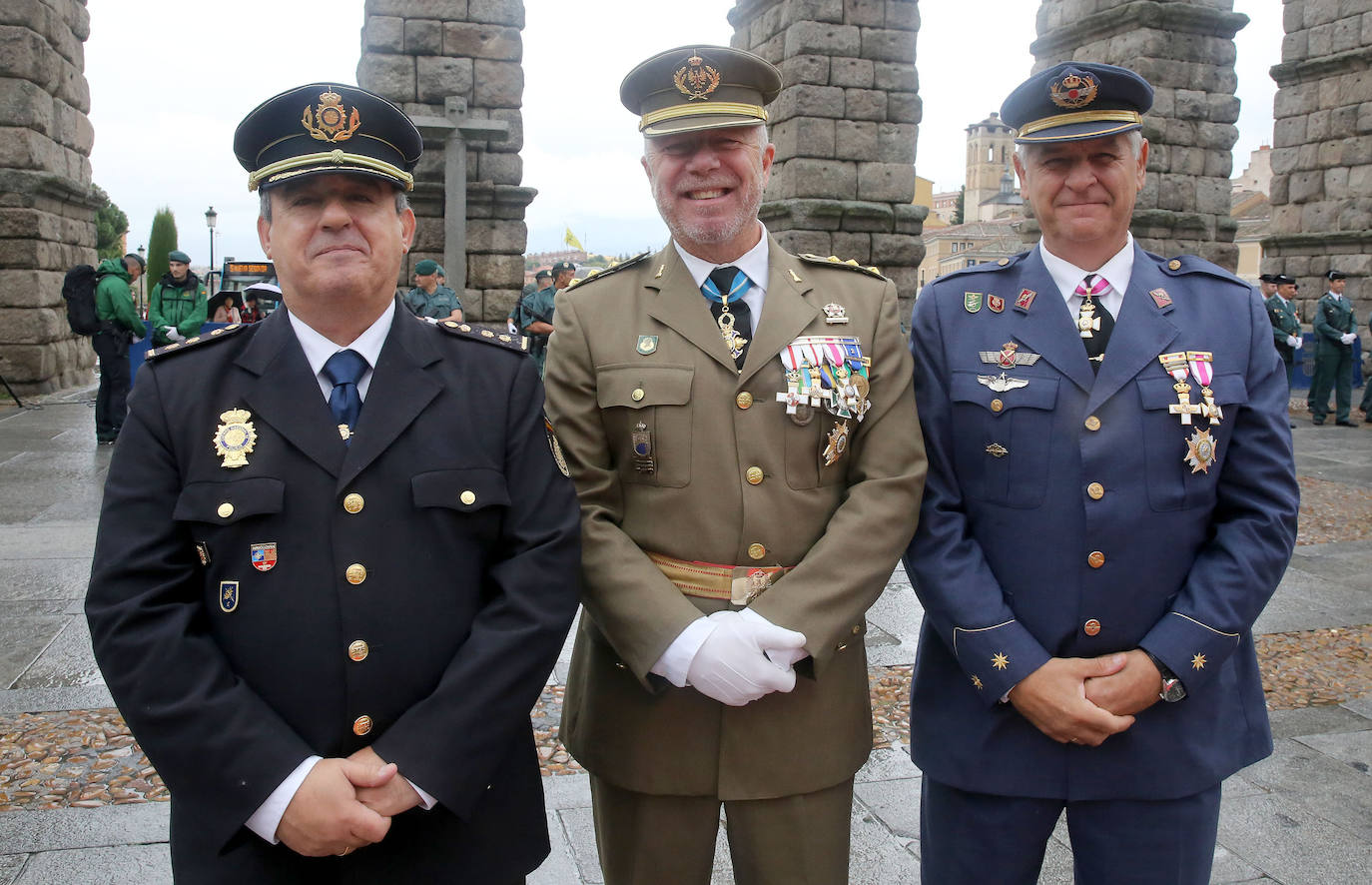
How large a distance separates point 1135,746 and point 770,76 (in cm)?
162

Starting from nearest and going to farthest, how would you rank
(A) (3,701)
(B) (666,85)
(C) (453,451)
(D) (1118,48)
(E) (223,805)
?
1. (E) (223,805)
2. (C) (453,451)
3. (B) (666,85)
4. (A) (3,701)
5. (D) (1118,48)

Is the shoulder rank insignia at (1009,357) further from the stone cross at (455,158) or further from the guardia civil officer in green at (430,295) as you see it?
the stone cross at (455,158)

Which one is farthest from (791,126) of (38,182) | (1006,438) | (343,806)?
(343,806)

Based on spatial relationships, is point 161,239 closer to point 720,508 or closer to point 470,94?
point 470,94

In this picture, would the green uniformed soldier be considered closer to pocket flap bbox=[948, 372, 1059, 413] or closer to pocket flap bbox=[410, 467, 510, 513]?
pocket flap bbox=[948, 372, 1059, 413]

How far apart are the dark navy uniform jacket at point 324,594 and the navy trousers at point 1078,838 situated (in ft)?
3.13

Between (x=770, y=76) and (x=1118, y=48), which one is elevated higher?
(x=1118, y=48)

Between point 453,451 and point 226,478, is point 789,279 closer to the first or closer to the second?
point 453,451

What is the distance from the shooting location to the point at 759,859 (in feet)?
7.00

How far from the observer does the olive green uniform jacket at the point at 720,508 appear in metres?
2.07

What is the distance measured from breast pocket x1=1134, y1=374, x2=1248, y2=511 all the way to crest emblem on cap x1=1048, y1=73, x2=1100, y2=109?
2.06 ft

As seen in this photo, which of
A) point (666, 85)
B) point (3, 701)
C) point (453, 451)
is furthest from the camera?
point (3, 701)

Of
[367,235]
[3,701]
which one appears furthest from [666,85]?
[3,701]

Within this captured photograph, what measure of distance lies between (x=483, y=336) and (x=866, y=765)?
2238 mm
